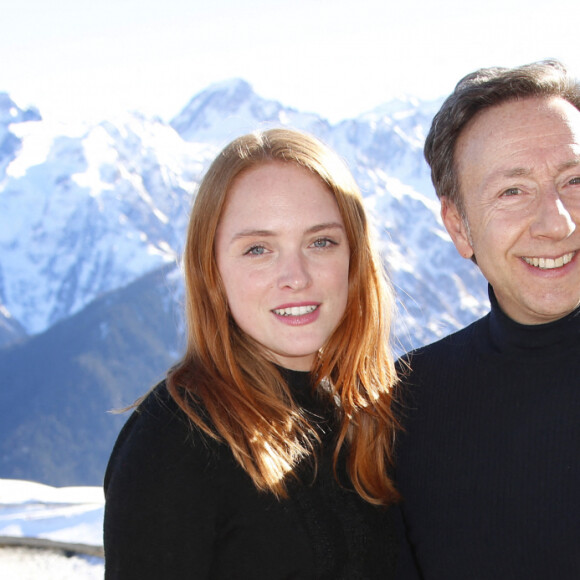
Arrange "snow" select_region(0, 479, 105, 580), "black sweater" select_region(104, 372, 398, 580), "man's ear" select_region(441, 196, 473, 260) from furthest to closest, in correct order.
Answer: "snow" select_region(0, 479, 105, 580), "man's ear" select_region(441, 196, 473, 260), "black sweater" select_region(104, 372, 398, 580)

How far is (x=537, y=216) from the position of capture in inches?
110

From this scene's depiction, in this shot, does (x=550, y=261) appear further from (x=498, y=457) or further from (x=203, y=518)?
(x=203, y=518)

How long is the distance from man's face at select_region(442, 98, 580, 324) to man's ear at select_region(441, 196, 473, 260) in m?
0.14

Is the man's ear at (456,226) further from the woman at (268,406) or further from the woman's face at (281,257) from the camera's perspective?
the woman's face at (281,257)

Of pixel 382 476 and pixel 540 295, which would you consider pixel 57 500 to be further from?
pixel 540 295

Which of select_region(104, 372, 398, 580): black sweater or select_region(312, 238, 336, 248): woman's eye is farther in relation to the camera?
select_region(312, 238, 336, 248): woman's eye

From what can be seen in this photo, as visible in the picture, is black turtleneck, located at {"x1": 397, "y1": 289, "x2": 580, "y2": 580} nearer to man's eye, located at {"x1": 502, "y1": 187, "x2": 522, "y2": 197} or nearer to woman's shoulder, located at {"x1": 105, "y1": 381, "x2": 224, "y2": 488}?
man's eye, located at {"x1": 502, "y1": 187, "x2": 522, "y2": 197}

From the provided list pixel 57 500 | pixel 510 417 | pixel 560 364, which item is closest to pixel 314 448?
pixel 510 417

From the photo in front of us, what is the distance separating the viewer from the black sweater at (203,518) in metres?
2.29

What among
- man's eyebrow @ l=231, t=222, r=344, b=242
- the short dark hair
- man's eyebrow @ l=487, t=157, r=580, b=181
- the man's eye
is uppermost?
the short dark hair

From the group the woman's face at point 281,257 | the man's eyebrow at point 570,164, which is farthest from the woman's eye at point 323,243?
the man's eyebrow at point 570,164

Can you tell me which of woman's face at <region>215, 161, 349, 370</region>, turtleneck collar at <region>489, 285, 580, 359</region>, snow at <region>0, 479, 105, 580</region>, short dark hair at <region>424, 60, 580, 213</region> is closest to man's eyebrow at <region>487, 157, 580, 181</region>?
short dark hair at <region>424, 60, 580, 213</region>

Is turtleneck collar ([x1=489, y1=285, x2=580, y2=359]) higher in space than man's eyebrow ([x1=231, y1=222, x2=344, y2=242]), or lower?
lower

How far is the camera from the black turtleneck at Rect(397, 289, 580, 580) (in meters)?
2.67
